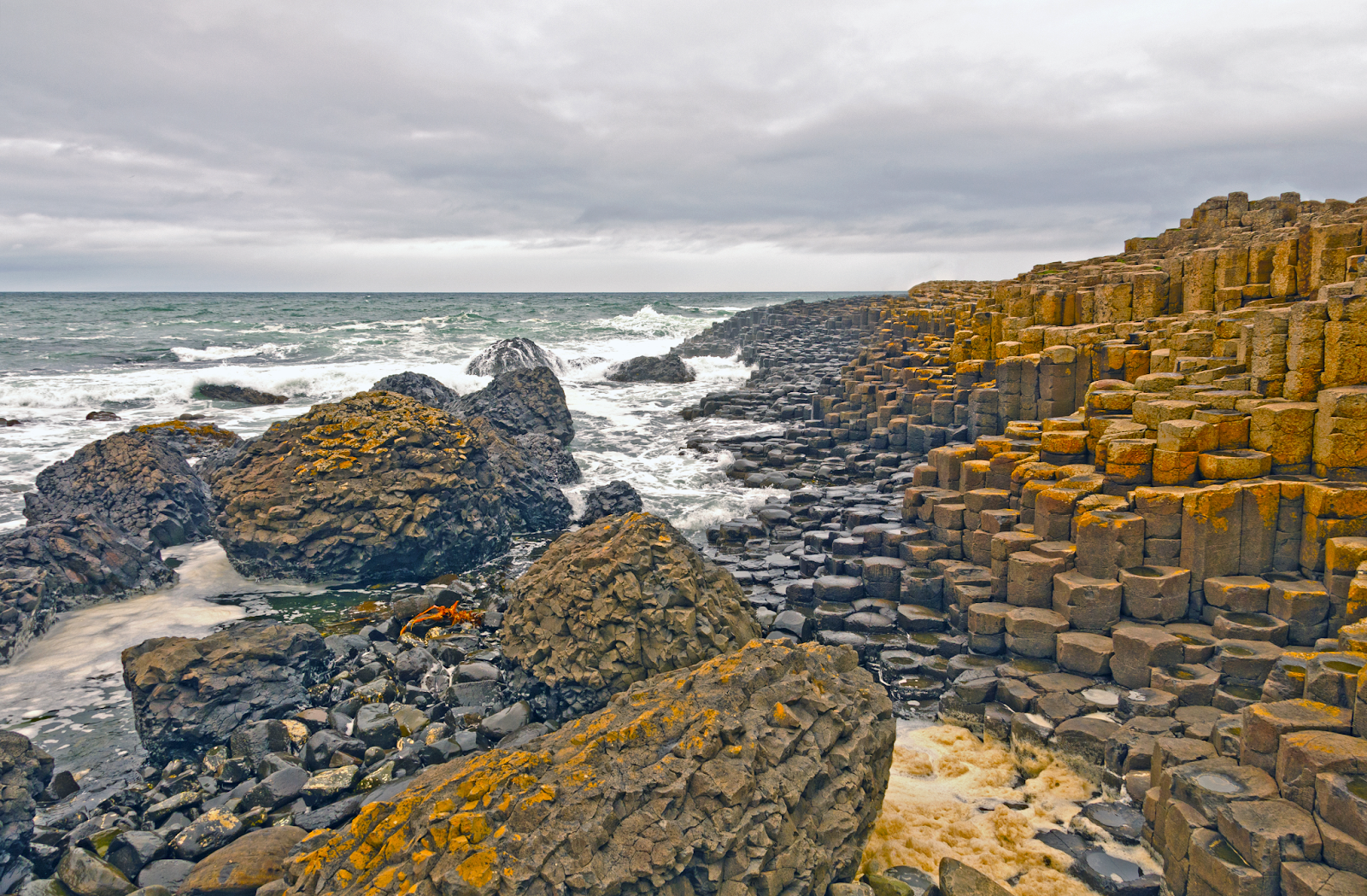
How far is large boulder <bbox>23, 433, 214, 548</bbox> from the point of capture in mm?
10320

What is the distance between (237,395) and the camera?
25.2 metres

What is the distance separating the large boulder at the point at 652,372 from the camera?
1150 inches

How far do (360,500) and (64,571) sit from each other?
3.15 m

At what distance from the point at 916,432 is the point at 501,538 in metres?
8.20

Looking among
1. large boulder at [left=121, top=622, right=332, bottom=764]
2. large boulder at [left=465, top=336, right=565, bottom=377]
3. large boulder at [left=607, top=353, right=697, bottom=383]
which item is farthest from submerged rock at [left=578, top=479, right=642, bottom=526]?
large boulder at [left=607, top=353, right=697, bottom=383]

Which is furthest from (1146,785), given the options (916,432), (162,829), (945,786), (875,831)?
(916,432)

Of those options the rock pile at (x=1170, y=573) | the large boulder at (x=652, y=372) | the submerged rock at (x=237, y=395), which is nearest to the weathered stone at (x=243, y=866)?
the rock pile at (x=1170, y=573)

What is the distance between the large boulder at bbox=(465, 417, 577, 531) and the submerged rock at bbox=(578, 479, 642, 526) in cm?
46

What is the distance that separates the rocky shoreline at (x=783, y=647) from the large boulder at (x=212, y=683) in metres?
0.03

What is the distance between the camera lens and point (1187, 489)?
666cm

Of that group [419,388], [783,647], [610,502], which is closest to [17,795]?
[783,647]

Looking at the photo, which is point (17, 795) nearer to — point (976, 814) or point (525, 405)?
point (976, 814)

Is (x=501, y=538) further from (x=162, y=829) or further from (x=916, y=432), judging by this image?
(x=916, y=432)

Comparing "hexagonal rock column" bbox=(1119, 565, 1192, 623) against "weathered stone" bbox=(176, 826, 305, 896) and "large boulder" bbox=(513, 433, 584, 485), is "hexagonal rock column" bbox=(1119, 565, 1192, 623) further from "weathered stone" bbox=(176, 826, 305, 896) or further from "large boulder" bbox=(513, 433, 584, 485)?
"large boulder" bbox=(513, 433, 584, 485)
